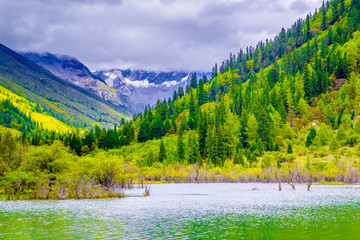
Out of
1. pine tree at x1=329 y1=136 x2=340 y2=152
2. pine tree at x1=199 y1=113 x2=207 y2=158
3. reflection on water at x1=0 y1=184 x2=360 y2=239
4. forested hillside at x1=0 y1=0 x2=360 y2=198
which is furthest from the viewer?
pine tree at x1=199 y1=113 x2=207 y2=158

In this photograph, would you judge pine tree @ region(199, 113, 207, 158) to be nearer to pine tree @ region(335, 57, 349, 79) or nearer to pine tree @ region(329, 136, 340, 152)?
pine tree @ region(329, 136, 340, 152)

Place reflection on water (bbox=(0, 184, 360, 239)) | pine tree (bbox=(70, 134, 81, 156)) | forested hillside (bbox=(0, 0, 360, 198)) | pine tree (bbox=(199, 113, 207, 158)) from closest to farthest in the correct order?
reflection on water (bbox=(0, 184, 360, 239))
forested hillside (bbox=(0, 0, 360, 198))
pine tree (bbox=(70, 134, 81, 156))
pine tree (bbox=(199, 113, 207, 158))

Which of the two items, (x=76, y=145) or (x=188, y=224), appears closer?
(x=188, y=224)

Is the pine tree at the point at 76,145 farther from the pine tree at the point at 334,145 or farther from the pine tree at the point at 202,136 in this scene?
the pine tree at the point at 334,145

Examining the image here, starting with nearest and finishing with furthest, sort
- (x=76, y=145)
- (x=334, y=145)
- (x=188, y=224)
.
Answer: (x=188, y=224) → (x=334, y=145) → (x=76, y=145)

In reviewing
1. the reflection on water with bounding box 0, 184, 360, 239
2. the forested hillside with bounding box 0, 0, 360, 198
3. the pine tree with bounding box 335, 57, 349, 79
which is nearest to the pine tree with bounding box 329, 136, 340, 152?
the forested hillside with bounding box 0, 0, 360, 198

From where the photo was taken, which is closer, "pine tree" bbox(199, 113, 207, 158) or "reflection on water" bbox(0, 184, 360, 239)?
"reflection on water" bbox(0, 184, 360, 239)

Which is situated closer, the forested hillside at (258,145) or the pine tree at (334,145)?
the forested hillside at (258,145)

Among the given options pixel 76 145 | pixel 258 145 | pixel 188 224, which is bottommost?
pixel 188 224

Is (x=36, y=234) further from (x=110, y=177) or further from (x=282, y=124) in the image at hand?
(x=282, y=124)

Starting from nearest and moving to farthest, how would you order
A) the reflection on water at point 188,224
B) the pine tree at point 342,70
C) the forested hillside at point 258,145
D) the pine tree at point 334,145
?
1. the reflection on water at point 188,224
2. the forested hillside at point 258,145
3. the pine tree at point 334,145
4. the pine tree at point 342,70

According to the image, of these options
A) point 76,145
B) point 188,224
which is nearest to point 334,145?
point 188,224

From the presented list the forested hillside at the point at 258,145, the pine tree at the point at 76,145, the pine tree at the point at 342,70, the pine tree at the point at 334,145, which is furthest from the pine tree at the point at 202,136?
the pine tree at the point at 342,70

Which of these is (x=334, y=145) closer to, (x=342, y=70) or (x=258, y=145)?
(x=258, y=145)
